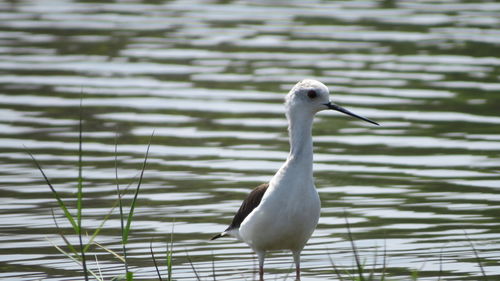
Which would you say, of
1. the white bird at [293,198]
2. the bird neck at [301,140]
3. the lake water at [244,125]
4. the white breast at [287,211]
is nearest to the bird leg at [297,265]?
the white bird at [293,198]

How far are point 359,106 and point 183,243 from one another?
5.14 meters

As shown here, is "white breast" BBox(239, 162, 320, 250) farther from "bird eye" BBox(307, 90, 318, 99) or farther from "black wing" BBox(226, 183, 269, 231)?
"bird eye" BBox(307, 90, 318, 99)

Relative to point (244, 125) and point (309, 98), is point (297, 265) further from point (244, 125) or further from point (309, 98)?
point (244, 125)

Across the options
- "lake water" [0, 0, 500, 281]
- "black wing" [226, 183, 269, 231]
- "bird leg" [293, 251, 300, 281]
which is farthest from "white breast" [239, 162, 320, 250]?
"lake water" [0, 0, 500, 281]

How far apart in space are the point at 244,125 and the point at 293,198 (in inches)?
241

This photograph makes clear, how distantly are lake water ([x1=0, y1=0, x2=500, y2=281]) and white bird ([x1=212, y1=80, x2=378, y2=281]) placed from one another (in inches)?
17.9

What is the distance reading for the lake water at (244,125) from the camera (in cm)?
977

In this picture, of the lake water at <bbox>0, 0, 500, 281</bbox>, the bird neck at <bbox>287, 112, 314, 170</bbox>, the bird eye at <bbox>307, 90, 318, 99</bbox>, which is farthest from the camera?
the lake water at <bbox>0, 0, 500, 281</bbox>

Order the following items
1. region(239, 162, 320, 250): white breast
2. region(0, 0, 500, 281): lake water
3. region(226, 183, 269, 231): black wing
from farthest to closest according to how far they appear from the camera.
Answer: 1. region(0, 0, 500, 281): lake water
2. region(226, 183, 269, 231): black wing
3. region(239, 162, 320, 250): white breast

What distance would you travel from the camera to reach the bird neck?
816 cm

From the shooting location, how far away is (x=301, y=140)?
27.1ft

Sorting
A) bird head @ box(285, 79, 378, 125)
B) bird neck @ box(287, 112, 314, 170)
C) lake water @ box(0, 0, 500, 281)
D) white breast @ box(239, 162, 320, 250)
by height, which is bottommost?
lake water @ box(0, 0, 500, 281)

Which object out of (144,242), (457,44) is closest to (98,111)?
(144,242)

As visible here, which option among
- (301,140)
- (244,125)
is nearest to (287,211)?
(301,140)
